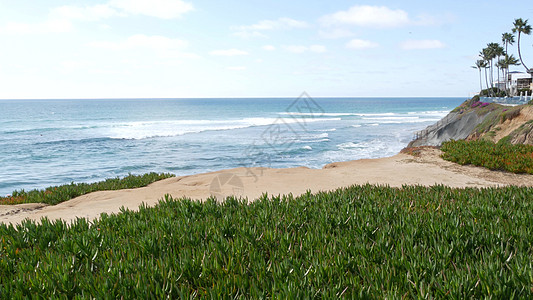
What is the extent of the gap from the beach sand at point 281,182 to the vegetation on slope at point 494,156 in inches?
13.9

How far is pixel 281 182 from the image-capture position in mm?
12258

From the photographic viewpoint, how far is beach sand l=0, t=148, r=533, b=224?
9536 millimetres

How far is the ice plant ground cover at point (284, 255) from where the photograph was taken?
322cm

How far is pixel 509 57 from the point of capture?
7238 centimetres

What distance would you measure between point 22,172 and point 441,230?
28722 mm

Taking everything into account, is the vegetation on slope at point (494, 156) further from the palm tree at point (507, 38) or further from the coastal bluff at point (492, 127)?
the palm tree at point (507, 38)

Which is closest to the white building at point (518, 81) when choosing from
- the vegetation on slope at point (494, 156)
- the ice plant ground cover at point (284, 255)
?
the vegetation on slope at point (494, 156)

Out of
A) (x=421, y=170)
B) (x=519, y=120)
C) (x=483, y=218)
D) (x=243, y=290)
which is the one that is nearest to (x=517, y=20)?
(x=519, y=120)

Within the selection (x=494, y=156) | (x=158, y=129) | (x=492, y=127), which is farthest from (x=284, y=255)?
(x=158, y=129)

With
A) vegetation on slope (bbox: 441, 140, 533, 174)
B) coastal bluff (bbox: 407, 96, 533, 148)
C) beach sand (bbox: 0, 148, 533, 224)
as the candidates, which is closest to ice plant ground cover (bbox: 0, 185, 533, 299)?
beach sand (bbox: 0, 148, 533, 224)

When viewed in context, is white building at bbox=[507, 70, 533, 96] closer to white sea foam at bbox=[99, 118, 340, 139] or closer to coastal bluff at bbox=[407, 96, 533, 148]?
white sea foam at bbox=[99, 118, 340, 139]

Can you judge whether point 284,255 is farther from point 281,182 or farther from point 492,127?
point 492,127

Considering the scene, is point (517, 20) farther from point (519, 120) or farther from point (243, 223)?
point (243, 223)

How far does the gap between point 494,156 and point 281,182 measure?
353 inches
